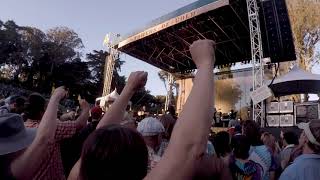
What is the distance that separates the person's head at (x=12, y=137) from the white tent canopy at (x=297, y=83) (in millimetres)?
11641

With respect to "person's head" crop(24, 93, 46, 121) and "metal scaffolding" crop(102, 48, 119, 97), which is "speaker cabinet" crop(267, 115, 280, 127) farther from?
"metal scaffolding" crop(102, 48, 119, 97)

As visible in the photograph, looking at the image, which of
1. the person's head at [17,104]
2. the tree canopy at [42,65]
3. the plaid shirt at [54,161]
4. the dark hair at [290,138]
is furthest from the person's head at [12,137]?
the tree canopy at [42,65]

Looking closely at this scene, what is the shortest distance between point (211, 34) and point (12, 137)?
17.7 meters

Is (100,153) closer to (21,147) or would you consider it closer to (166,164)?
(166,164)

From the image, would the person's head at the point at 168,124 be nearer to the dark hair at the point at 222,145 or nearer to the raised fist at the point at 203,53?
the dark hair at the point at 222,145

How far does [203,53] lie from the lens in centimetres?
127

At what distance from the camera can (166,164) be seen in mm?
1160

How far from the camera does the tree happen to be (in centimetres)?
2427

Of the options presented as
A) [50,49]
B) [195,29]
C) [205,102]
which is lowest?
[205,102]

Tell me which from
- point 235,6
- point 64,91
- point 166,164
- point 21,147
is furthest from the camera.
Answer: point 235,6

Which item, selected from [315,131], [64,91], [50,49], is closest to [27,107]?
[64,91]

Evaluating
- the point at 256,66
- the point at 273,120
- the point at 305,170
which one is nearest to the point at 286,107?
the point at 273,120

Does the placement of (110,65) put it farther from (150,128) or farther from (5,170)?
(5,170)

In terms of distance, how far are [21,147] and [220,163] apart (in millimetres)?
961
